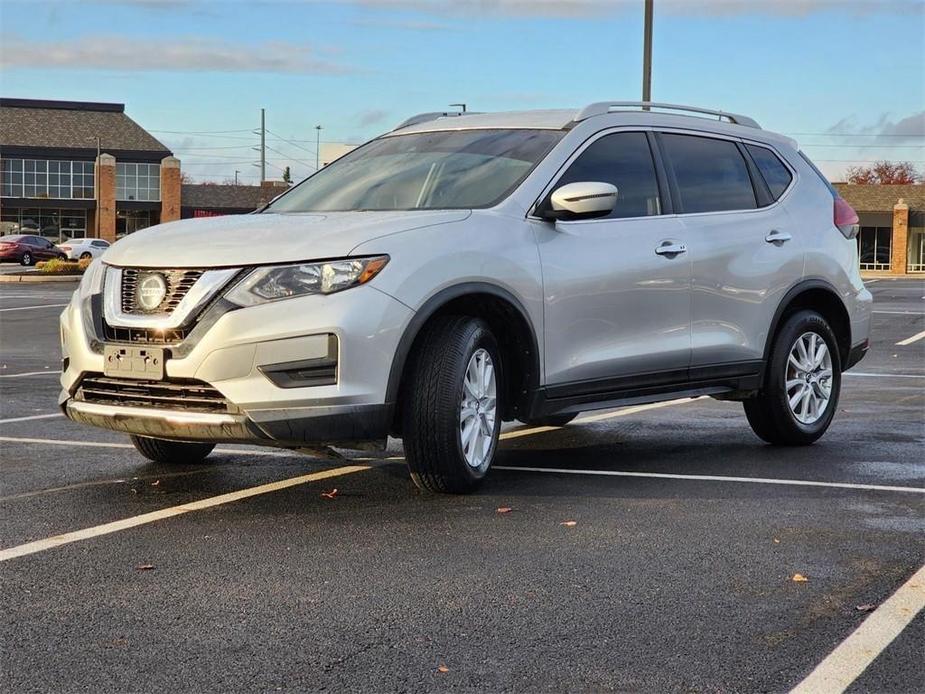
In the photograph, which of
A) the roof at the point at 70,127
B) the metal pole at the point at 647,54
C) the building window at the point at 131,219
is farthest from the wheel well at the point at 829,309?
the building window at the point at 131,219

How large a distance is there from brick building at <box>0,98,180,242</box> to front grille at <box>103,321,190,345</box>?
76.0 metres

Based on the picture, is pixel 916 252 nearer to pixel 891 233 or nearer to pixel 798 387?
pixel 891 233

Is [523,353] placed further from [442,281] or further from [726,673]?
[726,673]

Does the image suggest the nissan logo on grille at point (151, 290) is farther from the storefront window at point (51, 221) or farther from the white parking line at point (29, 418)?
the storefront window at point (51, 221)

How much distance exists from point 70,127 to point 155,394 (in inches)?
3226

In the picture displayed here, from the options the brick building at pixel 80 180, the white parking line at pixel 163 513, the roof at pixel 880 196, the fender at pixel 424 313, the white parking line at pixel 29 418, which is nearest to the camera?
the white parking line at pixel 163 513

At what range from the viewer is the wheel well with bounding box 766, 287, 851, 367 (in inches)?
333

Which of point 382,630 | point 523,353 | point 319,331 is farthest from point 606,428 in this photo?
point 382,630

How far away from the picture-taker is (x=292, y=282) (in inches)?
231

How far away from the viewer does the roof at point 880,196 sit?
73938 millimetres

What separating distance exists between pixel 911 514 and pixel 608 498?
1427 millimetres

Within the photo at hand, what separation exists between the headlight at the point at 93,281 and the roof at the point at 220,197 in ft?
269

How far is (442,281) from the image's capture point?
20.3 ft

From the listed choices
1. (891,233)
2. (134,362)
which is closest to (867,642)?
(134,362)
